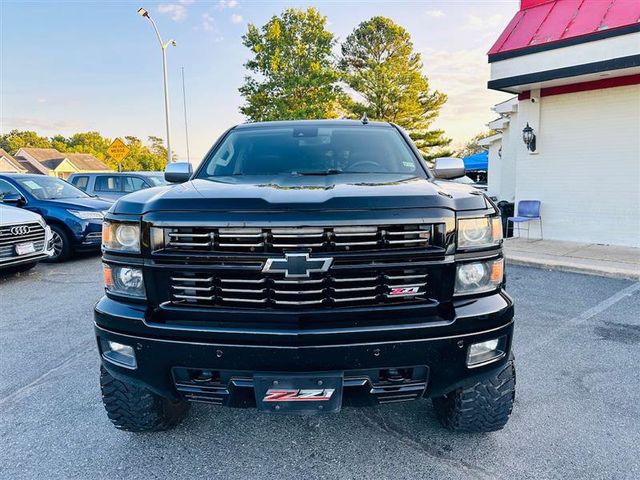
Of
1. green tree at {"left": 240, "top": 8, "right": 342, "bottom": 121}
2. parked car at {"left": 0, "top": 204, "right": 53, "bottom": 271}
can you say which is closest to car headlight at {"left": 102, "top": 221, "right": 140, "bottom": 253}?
parked car at {"left": 0, "top": 204, "right": 53, "bottom": 271}

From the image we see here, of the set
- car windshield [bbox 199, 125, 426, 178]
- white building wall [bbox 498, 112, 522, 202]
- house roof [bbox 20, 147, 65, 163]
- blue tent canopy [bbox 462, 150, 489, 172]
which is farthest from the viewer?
house roof [bbox 20, 147, 65, 163]

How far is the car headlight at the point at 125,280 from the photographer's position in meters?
1.96

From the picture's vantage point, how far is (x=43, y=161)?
62406mm

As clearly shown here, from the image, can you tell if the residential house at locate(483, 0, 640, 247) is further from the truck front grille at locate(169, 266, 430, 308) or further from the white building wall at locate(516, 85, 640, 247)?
the truck front grille at locate(169, 266, 430, 308)

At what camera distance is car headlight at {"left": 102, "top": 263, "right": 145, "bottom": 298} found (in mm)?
1964

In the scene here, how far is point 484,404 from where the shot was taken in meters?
2.17

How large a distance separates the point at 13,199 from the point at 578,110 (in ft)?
34.7

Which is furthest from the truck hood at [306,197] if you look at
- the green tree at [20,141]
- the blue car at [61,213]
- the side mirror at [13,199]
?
the green tree at [20,141]

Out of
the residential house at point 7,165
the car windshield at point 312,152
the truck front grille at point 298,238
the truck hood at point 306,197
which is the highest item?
the residential house at point 7,165

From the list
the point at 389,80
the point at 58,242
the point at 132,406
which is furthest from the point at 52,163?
the point at 132,406

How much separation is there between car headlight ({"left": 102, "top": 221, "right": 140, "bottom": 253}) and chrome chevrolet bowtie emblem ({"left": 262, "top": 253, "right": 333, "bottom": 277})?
0.65 meters

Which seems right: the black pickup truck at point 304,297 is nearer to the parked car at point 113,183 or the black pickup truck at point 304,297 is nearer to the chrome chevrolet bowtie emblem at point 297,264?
the chrome chevrolet bowtie emblem at point 297,264

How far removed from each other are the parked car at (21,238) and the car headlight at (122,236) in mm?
5039

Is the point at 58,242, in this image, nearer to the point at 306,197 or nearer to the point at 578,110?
the point at 306,197
